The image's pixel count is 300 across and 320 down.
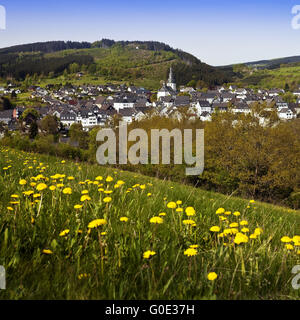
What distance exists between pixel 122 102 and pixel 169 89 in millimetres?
33123

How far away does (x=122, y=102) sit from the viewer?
449ft

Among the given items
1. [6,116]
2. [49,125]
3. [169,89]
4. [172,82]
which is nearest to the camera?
[49,125]

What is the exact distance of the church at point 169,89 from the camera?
15075 cm

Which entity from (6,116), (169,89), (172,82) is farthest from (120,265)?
(172,82)

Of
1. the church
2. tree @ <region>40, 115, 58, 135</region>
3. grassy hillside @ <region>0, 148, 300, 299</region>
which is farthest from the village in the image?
grassy hillside @ <region>0, 148, 300, 299</region>

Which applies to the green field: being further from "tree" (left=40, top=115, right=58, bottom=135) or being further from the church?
"tree" (left=40, top=115, right=58, bottom=135)

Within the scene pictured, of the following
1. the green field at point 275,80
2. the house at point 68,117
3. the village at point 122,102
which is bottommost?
the house at point 68,117

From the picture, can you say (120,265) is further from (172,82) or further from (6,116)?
(172,82)

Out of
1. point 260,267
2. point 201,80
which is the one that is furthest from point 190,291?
point 201,80

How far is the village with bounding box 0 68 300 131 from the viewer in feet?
328

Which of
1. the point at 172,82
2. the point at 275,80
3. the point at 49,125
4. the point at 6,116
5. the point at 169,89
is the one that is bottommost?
the point at 49,125

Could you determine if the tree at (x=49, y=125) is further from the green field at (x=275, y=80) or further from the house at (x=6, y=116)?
the green field at (x=275, y=80)

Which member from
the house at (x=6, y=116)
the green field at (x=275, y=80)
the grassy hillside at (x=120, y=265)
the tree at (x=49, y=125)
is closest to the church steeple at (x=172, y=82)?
the green field at (x=275, y=80)
